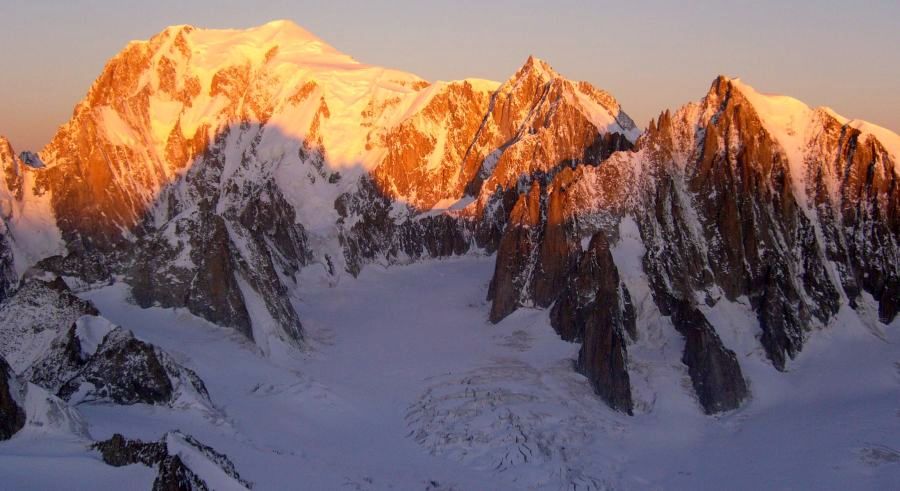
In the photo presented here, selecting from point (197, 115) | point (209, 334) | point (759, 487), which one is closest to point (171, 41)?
point (197, 115)

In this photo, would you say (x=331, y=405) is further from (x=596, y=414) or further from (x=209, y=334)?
(x=596, y=414)

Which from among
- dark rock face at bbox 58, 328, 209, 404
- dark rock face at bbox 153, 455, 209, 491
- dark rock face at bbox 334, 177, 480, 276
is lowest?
dark rock face at bbox 334, 177, 480, 276

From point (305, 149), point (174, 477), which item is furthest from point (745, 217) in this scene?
point (305, 149)

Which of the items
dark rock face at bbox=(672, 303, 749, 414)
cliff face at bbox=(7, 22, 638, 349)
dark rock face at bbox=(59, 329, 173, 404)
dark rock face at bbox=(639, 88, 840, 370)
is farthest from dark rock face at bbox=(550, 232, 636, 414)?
cliff face at bbox=(7, 22, 638, 349)

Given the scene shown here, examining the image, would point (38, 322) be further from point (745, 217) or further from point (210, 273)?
point (745, 217)

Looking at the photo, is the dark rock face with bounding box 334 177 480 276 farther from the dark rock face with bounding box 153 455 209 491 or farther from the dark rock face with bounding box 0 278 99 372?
the dark rock face with bounding box 153 455 209 491

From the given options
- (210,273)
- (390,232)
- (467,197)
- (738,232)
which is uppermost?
(738,232)

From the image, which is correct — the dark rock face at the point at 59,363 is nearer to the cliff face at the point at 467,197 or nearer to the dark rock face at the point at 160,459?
the dark rock face at the point at 160,459
